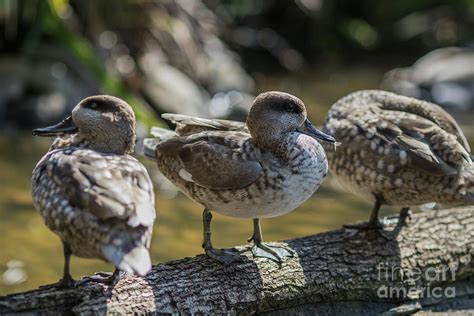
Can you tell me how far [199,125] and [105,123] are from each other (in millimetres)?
595

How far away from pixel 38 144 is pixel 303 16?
5.46 m

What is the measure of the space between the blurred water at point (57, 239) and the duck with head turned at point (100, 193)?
192cm

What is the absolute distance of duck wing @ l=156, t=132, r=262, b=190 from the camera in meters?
4.04

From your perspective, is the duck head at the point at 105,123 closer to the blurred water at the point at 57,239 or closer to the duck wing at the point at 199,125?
the duck wing at the point at 199,125

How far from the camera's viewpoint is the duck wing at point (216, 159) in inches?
159

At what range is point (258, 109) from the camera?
164 inches

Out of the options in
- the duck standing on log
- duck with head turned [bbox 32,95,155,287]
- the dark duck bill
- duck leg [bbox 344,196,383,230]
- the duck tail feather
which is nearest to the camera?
the duck tail feather

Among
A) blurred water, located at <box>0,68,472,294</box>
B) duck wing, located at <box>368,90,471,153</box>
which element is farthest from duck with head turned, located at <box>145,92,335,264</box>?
blurred water, located at <box>0,68,472,294</box>

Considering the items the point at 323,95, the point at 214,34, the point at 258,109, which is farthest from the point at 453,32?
the point at 258,109

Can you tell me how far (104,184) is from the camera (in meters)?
3.53

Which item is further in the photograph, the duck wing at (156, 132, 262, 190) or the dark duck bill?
the dark duck bill

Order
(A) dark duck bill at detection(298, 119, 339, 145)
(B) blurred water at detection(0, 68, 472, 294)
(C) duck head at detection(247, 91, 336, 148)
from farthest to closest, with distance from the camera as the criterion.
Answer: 1. (B) blurred water at detection(0, 68, 472, 294)
2. (A) dark duck bill at detection(298, 119, 339, 145)
3. (C) duck head at detection(247, 91, 336, 148)

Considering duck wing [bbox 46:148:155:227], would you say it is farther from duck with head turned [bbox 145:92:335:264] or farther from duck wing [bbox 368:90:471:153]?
duck wing [bbox 368:90:471:153]

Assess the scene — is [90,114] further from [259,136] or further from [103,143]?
[259,136]
